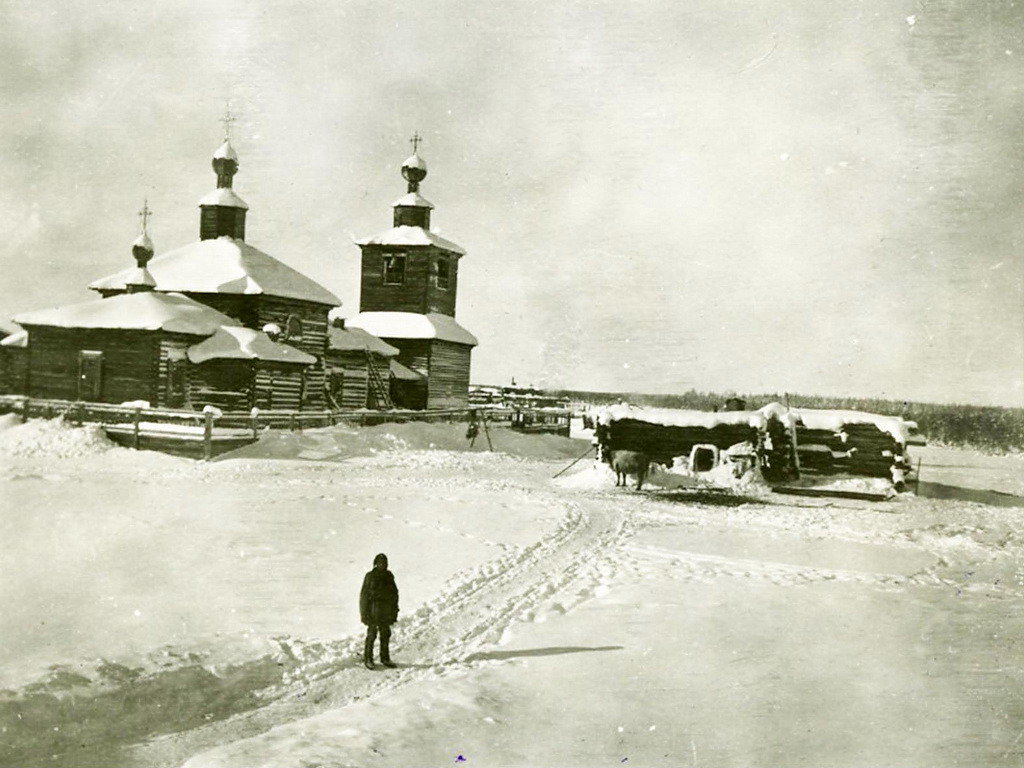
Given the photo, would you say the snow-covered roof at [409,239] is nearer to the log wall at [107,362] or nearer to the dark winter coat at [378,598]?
the log wall at [107,362]

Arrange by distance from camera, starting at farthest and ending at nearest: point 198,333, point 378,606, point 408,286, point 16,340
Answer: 1. point 408,286
2. point 198,333
3. point 16,340
4. point 378,606

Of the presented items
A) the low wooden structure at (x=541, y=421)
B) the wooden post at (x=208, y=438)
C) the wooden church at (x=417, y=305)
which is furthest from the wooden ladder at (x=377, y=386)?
the wooden post at (x=208, y=438)

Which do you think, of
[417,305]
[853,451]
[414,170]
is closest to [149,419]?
[414,170]

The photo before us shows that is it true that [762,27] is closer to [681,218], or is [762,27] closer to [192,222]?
[681,218]

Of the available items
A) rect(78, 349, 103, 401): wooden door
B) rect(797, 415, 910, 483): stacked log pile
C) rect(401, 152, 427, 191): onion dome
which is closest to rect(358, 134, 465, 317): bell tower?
rect(401, 152, 427, 191): onion dome

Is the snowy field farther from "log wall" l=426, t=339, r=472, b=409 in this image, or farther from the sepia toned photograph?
"log wall" l=426, t=339, r=472, b=409

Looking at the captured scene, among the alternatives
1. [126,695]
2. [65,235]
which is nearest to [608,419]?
[65,235]

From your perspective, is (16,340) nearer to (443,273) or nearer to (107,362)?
(107,362)
